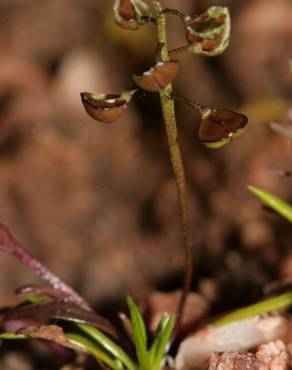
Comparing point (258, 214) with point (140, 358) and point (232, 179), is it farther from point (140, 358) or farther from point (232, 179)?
point (140, 358)

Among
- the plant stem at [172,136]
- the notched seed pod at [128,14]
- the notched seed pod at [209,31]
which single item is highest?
the notched seed pod at [128,14]

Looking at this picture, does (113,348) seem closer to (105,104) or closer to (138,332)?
(138,332)

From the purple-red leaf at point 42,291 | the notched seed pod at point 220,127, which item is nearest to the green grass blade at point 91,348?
the purple-red leaf at point 42,291

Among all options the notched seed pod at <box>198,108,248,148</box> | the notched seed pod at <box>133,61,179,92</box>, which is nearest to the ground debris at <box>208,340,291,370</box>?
the notched seed pod at <box>198,108,248,148</box>

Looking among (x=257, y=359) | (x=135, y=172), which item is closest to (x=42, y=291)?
(x=257, y=359)

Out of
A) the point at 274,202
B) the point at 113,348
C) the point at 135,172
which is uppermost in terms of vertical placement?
the point at 274,202

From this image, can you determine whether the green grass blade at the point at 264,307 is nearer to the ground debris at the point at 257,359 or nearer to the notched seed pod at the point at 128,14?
the ground debris at the point at 257,359
